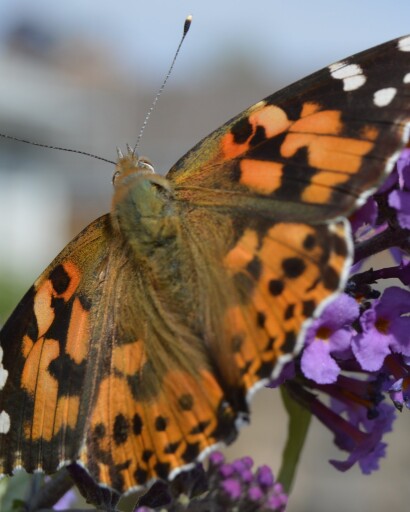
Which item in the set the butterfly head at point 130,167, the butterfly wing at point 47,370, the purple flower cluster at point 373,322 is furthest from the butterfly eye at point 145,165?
the purple flower cluster at point 373,322

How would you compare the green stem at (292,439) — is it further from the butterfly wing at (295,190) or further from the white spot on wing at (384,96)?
the white spot on wing at (384,96)

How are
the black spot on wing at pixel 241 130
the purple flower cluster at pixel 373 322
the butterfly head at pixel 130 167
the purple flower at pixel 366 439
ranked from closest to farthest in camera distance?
the purple flower cluster at pixel 373 322 → the black spot on wing at pixel 241 130 → the butterfly head at pixel 130 167 → the purple flower at pixel 366 439

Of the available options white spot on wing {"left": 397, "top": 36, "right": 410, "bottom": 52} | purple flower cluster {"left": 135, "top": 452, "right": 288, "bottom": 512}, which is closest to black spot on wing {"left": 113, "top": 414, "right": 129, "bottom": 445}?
purple flower cluster {"left": 135, "top": 452, "right": 288, "bottom": 512}

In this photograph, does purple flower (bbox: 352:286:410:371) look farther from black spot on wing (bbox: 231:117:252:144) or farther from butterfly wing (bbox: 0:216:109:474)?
butterfly wing (bbox: 0:216:109:474)

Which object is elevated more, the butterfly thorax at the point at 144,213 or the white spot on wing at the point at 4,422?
the butterfly thorax at the point at 144,213

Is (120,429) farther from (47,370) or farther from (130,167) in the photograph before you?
(130,167)
